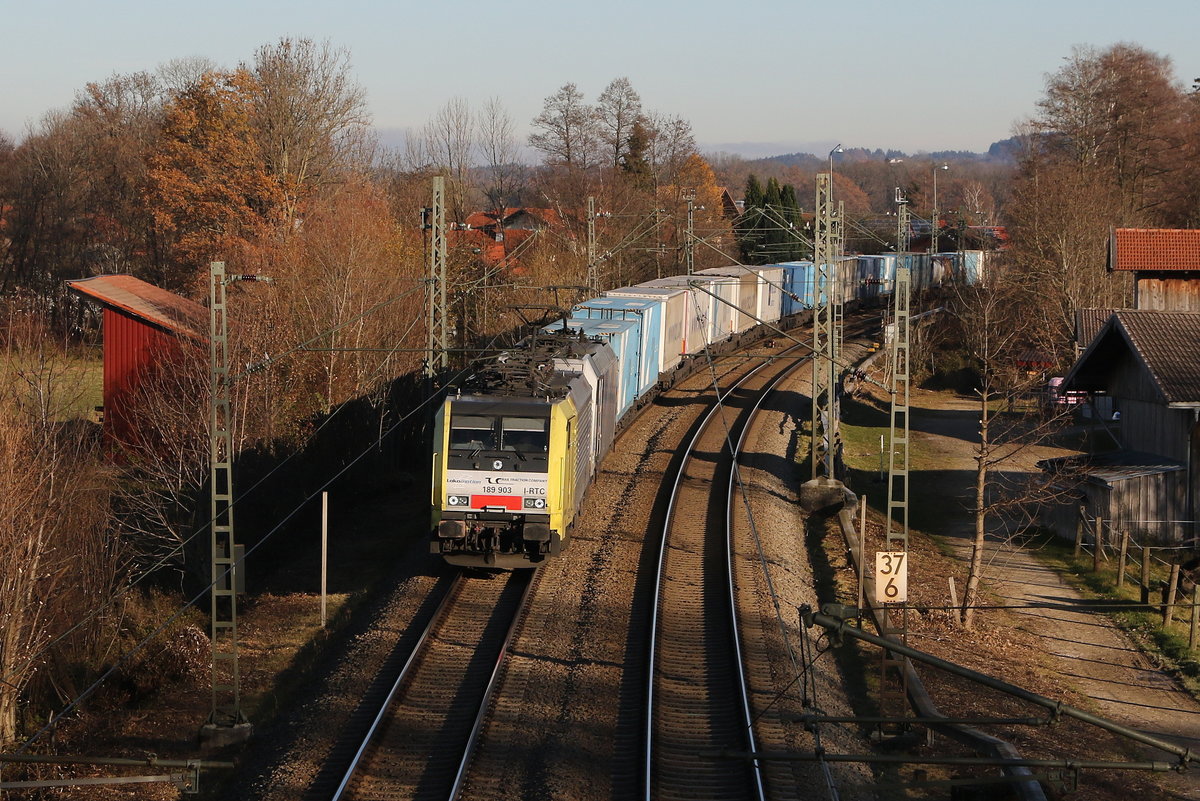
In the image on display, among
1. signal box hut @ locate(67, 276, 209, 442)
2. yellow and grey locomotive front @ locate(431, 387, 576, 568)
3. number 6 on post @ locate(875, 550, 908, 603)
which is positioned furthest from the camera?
signal box hut @ locate(67, 276, 209, 442)

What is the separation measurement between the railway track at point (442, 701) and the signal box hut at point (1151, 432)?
11.5 m

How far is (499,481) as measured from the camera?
16.5 meters

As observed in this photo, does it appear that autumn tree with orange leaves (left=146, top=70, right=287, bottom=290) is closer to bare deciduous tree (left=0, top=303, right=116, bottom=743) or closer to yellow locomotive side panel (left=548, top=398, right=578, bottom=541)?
bare deciduous tree (left=0, top=303, right=116, bottom=743)

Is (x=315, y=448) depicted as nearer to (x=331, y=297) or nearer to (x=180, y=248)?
(x=331, y=297)

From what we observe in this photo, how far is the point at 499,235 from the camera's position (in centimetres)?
6488

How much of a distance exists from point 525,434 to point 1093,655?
9.04 meters

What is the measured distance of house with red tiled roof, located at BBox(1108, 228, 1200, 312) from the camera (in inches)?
1265

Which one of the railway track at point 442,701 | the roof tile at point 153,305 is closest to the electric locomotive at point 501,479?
the railway track at point 442,701

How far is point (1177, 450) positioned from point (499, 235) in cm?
4640

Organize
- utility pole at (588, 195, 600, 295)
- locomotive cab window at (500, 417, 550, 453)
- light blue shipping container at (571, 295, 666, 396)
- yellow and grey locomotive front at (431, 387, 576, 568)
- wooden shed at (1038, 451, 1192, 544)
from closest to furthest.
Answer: yellow and grey locomotive front at (431, 387, 576, 568)
locomotive cab window at (500, 417, 550, 453)
wooden shed at (1038, 451, 1192, 544)
light blue shipping container at (571, 295, 666, 396)
utility pole at (588, 195, 600, 295)

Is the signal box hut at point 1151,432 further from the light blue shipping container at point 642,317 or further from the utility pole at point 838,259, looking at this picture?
the light blue shipping container at point 642,317

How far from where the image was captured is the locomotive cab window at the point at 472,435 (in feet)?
54.7

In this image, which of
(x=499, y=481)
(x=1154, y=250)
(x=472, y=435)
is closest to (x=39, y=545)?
(x=472, y=435)

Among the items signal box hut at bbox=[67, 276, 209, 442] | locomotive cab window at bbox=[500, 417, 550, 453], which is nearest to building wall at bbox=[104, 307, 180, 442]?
signal box hut at bbox=[67, 276, 209, 442]
